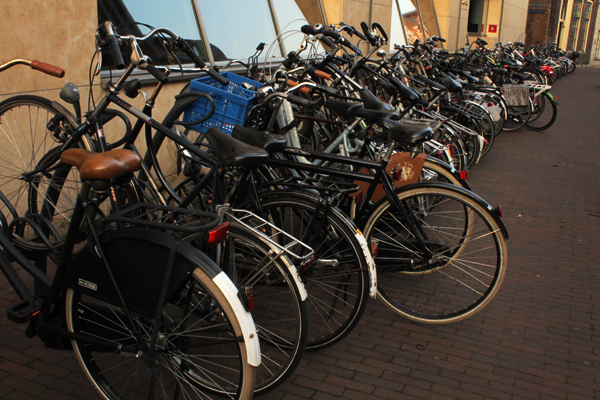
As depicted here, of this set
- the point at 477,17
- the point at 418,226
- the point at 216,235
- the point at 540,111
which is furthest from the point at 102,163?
the point at 477,17

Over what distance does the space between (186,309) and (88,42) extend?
342cm

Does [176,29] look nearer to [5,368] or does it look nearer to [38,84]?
[38,84]

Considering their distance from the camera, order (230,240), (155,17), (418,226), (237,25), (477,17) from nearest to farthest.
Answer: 1. (230,240)
2. (418,226)
3. (155,17)
4. (237,25)
5. (477,17)

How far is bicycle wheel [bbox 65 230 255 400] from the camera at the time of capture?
6.70 feet

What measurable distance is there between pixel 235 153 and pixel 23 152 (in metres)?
2.59

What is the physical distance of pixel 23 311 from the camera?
244 cm

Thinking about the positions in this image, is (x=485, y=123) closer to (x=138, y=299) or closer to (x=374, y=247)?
(x=374, y=247)

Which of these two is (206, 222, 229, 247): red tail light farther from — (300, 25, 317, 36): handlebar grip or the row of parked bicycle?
(300, 25, 317, 36): handlebar grip

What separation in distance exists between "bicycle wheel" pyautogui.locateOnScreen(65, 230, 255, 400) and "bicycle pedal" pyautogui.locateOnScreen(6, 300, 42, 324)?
7.9 inches

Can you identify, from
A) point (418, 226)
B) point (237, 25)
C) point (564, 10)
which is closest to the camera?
point (418, 226)

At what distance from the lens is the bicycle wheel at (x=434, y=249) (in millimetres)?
3160

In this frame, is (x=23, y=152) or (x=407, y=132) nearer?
(x=407, y=132)

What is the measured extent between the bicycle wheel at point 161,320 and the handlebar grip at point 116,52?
1.13 m

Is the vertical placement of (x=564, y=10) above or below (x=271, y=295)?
below
